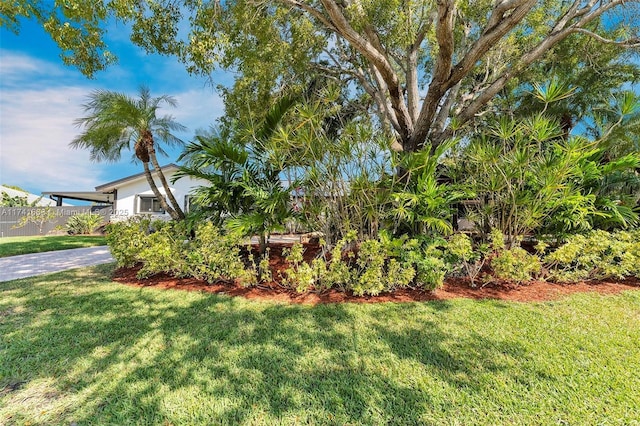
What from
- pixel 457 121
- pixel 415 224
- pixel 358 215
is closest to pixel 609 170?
pixel 457 121

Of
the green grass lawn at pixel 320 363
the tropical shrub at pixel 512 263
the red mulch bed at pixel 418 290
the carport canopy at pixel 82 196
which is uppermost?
the carport canopy at pixel 82 196

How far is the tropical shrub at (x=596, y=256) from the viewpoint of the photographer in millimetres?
5141

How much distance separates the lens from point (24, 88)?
8359 millimetres

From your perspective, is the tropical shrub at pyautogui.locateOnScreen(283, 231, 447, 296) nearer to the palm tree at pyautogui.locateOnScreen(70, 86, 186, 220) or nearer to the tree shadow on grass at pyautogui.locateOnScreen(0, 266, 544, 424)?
the tree shadow on grass at pyautogui.locateOnScreen(0, 266, 544, 424)

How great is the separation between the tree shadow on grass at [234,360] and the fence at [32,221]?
16.4 metres

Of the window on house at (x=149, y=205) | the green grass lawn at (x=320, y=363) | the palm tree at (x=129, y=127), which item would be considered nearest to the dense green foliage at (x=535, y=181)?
the green grass lawn at (x=320, y=363)

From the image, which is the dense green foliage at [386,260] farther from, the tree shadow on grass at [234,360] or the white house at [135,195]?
the white house at [135,195]

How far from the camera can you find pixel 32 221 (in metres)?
16.4

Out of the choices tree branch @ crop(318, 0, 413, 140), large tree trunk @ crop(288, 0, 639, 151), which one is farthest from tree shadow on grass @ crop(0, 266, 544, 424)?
tree branch @ crop(318, 0, 413, 140)

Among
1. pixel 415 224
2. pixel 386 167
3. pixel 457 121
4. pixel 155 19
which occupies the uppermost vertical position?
pixel 155 19

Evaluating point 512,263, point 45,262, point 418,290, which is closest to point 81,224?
point 45,262

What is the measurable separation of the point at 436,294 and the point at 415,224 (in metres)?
1.34

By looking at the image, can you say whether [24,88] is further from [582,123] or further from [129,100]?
[582,123]

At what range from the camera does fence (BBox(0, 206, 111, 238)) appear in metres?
16.0
